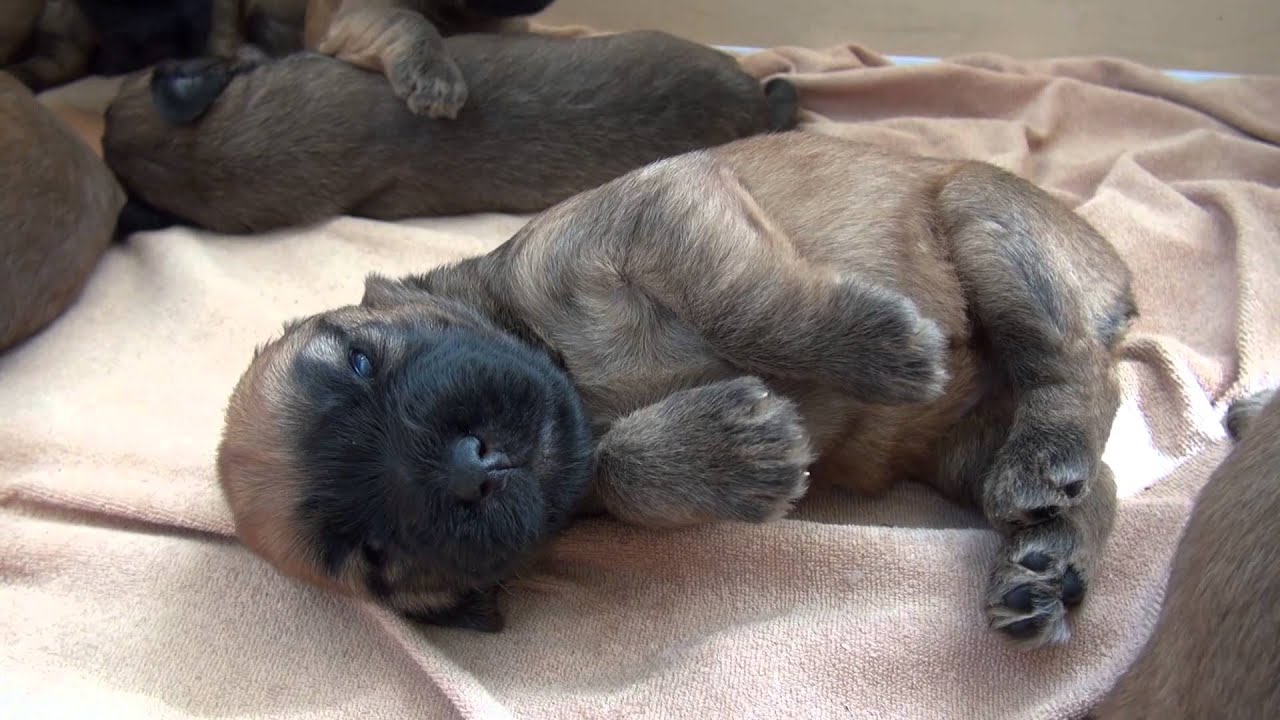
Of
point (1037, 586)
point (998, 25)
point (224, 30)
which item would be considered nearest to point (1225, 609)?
point (1037, 586)

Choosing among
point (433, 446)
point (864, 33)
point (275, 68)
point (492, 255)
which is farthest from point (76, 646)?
point (864, 33)

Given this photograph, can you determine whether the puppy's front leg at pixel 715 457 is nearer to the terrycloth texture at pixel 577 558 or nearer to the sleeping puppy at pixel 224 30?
the terrycloth texture at pixel 577 558

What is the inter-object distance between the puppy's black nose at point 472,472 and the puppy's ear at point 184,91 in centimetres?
285

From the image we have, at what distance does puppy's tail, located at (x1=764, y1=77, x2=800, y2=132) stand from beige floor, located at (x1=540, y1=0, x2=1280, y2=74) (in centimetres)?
64

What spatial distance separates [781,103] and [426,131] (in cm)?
152

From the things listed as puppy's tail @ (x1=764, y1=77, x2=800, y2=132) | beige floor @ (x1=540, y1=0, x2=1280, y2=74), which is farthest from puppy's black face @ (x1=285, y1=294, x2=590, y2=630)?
beige floor @ (x1=540, y1=0, x2=1280, y2=74)

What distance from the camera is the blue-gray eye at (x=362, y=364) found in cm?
234

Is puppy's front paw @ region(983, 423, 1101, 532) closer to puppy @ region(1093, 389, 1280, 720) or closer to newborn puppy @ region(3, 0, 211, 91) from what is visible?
puppy @ region(1093, 389, 1280, 720)

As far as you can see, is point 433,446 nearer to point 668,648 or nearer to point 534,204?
point 668,648

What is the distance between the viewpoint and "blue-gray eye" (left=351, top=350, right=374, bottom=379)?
2344mm

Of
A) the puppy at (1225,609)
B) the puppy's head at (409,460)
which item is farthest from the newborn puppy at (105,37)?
the puppy at (1225,609)

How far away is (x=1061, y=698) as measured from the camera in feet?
7.02

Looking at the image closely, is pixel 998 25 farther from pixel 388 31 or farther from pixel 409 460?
pixel 409 460

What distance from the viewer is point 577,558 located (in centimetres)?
258
